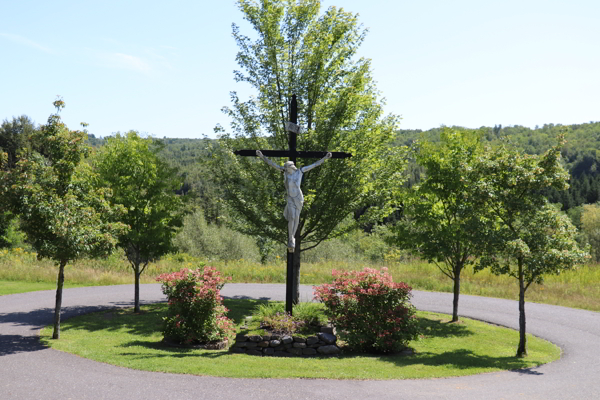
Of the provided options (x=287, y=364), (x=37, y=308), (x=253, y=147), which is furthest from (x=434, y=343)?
(x=37, y=308)

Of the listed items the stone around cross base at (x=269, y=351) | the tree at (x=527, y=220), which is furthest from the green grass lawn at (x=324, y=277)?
the stone around cross base at (x=269, y=351)

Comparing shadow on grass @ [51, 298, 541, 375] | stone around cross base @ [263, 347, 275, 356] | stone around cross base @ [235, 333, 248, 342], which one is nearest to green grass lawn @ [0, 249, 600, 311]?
shadow on grass @ [51, 298, 541, 375]

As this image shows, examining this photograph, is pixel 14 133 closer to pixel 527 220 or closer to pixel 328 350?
pixel 328 350

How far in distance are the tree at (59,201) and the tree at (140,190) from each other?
3123 mm

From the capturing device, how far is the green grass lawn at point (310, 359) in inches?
400

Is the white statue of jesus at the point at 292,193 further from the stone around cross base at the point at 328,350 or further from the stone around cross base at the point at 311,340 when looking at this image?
the stone around cross base at the point at 328,350

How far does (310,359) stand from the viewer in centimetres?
1135

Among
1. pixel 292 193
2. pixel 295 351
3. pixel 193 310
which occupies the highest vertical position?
pixel 292 193

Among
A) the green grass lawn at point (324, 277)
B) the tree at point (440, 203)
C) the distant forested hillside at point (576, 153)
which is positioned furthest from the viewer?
the distant forested hillside at point (576, 153)

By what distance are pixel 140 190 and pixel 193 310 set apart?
267 inches

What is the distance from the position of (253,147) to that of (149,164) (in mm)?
4058

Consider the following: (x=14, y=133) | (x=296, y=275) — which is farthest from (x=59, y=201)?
(x=14, y=133)

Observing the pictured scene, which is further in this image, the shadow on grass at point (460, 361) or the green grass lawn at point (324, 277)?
the green grass lawn at point (324, 277)

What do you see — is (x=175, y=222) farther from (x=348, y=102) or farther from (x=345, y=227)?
(x=348, y=102)
